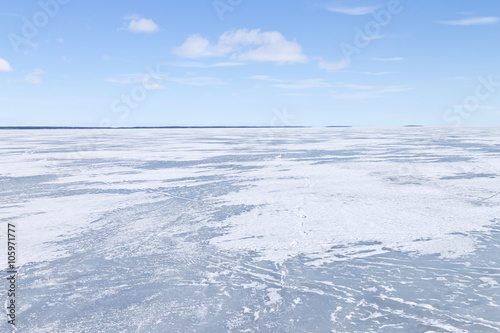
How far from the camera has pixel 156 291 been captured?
3.58 metres

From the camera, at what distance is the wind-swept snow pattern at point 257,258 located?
3098mm

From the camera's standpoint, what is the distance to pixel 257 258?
439 cm

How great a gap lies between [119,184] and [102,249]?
16.2 feet

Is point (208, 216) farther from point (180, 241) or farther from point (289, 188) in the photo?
point (289, 188)

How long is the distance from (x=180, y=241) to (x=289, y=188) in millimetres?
4141

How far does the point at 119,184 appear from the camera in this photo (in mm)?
9398

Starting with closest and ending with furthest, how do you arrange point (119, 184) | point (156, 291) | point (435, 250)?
point (156, 291), point (435, 250), point (119, 184)

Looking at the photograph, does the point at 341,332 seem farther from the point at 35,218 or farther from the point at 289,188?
the point at 289,188

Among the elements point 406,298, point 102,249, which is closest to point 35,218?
point 102,249

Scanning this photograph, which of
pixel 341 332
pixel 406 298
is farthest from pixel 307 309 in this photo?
pixel 406 298

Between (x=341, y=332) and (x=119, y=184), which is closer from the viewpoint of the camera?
(x=341, y=332)

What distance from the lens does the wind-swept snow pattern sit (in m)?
3.10

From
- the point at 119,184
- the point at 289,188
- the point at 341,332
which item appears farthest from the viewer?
the point at 119,184

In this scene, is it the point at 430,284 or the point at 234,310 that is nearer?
the point at 234,310
